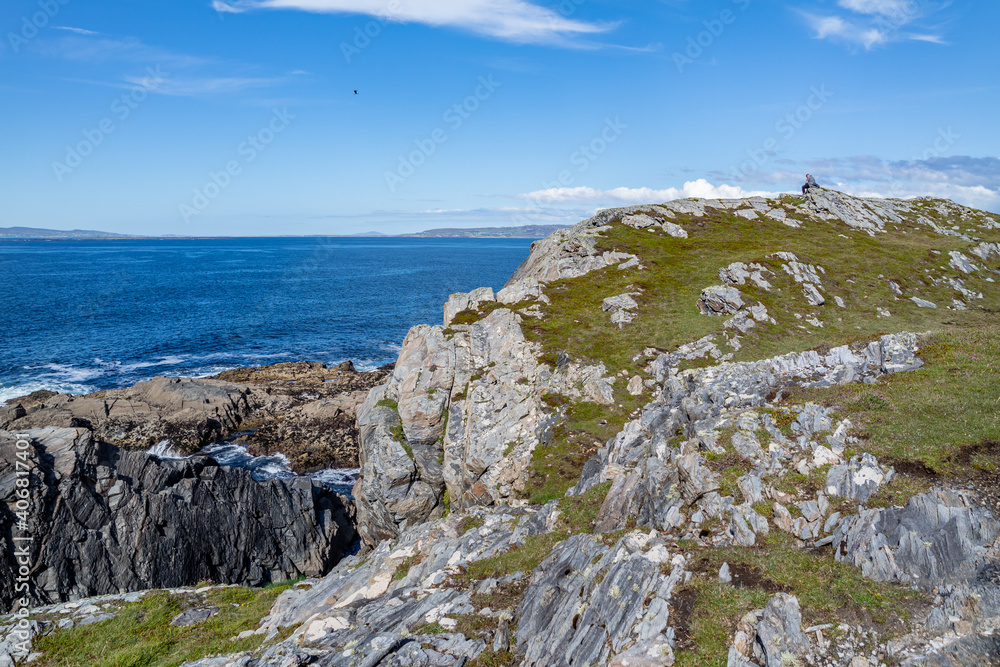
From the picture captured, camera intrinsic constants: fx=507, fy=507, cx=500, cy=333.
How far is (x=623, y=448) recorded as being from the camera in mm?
24109

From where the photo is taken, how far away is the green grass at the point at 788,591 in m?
11.6

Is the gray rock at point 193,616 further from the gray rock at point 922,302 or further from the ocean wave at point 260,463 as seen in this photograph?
the gray rock at point 922,302

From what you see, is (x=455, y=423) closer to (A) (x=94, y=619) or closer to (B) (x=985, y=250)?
(A) (x=94, y=619)

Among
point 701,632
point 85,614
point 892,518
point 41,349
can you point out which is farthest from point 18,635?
point 41,349

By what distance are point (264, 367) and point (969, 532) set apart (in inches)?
2706

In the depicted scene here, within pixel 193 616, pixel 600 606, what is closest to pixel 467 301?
pixel 193 616

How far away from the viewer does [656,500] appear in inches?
709

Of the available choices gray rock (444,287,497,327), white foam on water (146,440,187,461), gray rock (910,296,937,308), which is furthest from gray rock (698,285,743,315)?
white foam on water (146,440,187,461)

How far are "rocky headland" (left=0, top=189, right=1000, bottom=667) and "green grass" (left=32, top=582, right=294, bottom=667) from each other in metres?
0.24

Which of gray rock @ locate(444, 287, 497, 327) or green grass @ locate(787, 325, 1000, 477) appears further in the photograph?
gray rock @ locate(444, 287, 497, 327)

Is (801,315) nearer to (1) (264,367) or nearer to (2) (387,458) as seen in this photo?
(2) (387,458)

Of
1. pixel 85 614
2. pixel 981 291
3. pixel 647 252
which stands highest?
pixel 647 252

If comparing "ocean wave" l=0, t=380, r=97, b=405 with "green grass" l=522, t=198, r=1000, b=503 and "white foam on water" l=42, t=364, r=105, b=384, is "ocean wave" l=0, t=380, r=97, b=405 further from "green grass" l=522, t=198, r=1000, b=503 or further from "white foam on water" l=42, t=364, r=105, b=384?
"green grass" l=522, t=198, r=1000, b=503

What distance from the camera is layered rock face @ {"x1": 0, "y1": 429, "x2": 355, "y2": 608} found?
2727 cm
